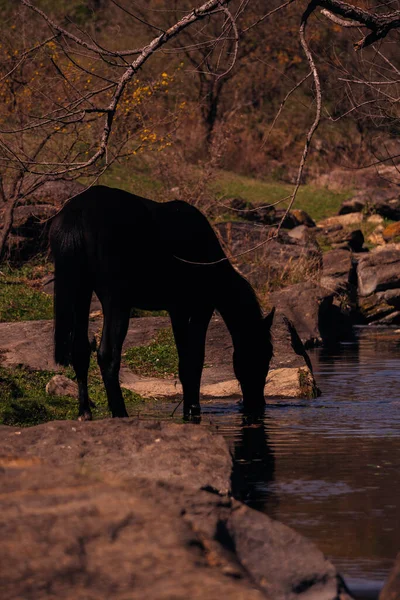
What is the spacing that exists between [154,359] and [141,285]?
3.72 metres

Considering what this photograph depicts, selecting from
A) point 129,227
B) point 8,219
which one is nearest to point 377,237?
point 8,219

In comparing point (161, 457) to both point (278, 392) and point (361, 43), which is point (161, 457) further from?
point (278, 392)

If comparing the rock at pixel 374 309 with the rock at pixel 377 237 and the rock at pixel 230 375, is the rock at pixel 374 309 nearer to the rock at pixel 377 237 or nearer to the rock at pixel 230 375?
the rock at pixel 377 237

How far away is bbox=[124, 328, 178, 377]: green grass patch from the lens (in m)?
14.4

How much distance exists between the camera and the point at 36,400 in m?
11.7

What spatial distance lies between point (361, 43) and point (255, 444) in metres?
4.07

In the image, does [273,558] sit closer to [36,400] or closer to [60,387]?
[36,400]

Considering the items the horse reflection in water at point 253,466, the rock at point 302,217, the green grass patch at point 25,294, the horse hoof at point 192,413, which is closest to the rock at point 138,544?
the horse reflection in water at point 253,466

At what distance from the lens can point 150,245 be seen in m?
11.3

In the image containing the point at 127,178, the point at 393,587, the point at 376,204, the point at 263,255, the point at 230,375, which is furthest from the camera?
the point at 376,204

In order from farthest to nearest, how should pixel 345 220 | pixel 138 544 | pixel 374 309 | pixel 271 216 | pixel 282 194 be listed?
pixel 282 194, pixel 345 220, pixel 271 216, pixel 374 309, pixel 138 544

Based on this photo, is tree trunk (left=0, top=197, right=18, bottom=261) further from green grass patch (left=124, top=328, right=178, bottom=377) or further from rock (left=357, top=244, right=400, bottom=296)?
rock (left=357, top=244, right=400, bottom=296)

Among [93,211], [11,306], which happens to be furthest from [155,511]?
[11,306]

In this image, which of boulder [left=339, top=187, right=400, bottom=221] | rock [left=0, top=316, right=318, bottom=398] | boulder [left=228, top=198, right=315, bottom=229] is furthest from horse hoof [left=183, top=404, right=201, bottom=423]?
boulder [left=339, top=187, right=400, bottom=221]
